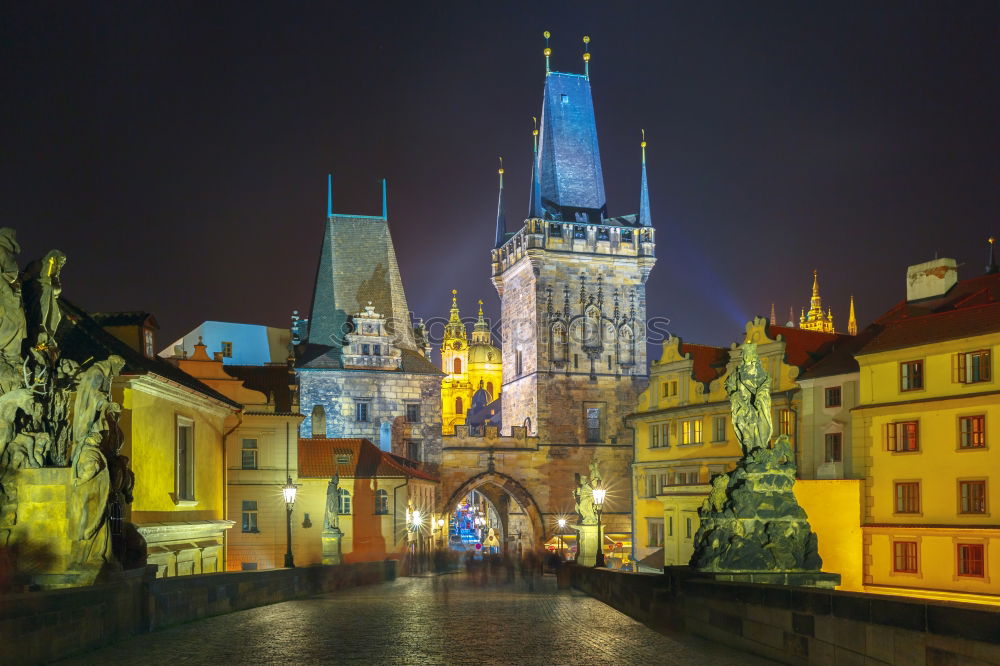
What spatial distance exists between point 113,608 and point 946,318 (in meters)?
26.2

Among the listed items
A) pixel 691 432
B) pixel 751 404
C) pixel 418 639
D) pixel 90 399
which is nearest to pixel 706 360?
pixel 691 432

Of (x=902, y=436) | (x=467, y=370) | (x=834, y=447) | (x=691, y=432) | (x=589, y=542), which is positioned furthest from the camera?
(x=467, y=370)

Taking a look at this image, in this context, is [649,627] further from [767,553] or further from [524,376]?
[524,376]

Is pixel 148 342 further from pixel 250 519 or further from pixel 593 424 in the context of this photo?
pixel 593 424

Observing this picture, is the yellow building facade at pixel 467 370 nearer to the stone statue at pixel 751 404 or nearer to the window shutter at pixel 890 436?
the window shutter at pixel 890 436

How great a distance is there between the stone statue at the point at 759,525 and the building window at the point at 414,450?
4753cm

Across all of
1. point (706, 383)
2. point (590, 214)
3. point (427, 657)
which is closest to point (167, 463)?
point (427, 657)

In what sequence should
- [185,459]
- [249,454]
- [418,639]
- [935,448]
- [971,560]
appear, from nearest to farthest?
[418,639] → [971,560] → [185,459] → [935,448] → [249,454]

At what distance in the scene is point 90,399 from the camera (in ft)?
49.1

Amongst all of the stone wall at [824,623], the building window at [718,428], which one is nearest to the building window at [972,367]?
the building window at [718,428]

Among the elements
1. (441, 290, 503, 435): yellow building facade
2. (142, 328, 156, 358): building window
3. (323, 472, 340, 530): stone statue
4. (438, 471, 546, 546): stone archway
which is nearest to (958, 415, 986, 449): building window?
(323, 472, 340, 530): stone statue

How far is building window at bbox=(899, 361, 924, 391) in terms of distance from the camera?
3450cm

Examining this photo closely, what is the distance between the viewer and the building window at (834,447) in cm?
3950

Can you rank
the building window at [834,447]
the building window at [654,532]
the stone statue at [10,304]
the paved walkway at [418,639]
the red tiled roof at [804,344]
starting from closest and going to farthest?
the paved walkway at [418,639] → the stone statue at [10,304] → the building window at [834,447] → the red tiled roof at [804,344] → the building window at [654,532]
